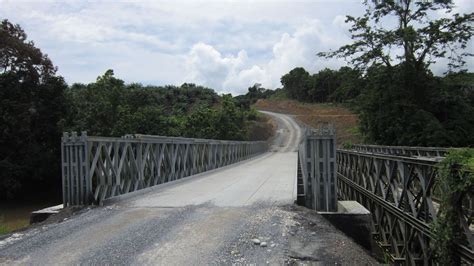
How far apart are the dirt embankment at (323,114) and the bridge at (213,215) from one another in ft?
155

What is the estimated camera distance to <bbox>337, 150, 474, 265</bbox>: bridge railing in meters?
6.82

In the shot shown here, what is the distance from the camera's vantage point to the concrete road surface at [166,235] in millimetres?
6336

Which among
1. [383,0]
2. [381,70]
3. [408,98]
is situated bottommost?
[408,98]

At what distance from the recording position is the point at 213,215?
8.96 meters

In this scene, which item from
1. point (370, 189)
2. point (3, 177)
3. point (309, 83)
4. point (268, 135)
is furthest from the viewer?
point (309, 83)

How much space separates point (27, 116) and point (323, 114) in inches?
2847

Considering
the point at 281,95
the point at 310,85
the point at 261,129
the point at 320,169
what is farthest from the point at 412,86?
the point at 281,95

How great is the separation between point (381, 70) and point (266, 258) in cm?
3163

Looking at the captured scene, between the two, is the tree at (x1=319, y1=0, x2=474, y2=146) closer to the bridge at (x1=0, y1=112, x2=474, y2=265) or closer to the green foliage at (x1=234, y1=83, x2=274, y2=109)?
the bridge at (x1=0, y1=112, x2=474, y2=265)

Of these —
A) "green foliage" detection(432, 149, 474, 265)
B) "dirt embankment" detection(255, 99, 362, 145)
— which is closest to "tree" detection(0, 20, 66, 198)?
"green foliage" detection(432, 149, 474, 265)

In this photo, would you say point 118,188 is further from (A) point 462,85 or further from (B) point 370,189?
(A) point 462,85

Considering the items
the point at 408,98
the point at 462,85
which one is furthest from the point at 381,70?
the point at 462,85

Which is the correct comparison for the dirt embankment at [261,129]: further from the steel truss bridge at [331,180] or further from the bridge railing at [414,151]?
the steel truss bridge at [331,180]

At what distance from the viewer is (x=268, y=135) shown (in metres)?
84.9
